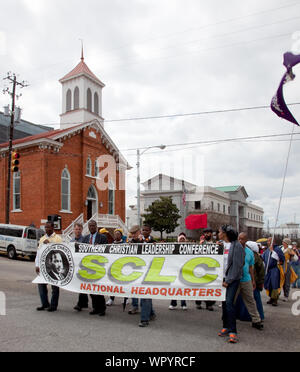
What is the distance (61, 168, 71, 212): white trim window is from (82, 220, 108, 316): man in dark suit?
68.7 feet

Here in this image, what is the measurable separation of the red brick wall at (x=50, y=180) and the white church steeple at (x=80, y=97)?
2.77 metres

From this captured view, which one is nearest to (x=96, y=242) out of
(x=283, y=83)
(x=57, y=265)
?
(x=57, y=265)

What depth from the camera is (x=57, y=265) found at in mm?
7496

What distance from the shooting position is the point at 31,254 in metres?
20.3

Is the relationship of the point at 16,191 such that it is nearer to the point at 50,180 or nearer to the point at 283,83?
the point at 50,180

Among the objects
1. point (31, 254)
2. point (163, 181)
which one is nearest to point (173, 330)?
point (31, 254)

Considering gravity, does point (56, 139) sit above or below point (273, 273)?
above

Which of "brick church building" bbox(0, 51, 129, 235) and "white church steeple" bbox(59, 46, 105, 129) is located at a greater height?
"white church steeple" bbox(59, 46, 105, 129)

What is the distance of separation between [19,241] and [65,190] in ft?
27.6

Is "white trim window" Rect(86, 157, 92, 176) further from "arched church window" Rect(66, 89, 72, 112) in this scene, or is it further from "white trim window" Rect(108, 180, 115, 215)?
"arched church window" Rect(66, 89, 72, 112)

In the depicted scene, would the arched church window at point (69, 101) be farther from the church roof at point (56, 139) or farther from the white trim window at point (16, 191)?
the white trim window at point (16, 191)

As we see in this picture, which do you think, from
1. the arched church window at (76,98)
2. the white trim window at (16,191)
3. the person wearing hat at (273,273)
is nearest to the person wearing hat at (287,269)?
the person wearing hat at (273,273)

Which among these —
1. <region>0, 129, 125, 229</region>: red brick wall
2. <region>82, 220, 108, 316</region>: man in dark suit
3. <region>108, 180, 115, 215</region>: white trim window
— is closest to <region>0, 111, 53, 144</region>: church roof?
<region>0, 129, 125, 229</region>: red brick wall

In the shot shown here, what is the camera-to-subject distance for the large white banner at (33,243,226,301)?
6363 mm
